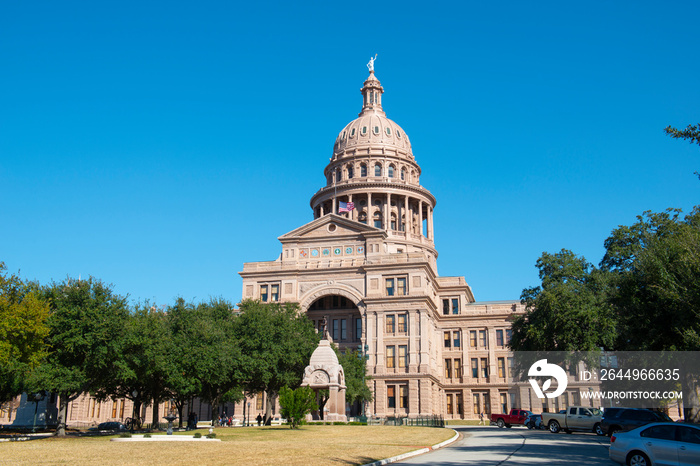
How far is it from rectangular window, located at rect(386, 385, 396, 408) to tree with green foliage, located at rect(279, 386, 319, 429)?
33794 mm

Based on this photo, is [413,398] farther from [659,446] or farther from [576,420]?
[659,446]

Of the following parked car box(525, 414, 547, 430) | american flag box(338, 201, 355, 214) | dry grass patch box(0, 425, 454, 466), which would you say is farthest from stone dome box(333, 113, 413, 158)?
dry grass patch box(0, 425, 454, 466)

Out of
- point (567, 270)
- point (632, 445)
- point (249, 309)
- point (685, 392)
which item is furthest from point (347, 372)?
point (632, 445)

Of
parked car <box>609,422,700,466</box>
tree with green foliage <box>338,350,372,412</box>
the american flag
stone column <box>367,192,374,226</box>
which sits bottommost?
parked car <box>609,422,700,466</box>

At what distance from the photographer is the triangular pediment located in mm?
79625

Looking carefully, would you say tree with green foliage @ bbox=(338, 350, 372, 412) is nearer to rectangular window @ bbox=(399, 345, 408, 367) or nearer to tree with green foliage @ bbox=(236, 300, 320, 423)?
tree with green foliage @ bbox=(236, 300, 320, 423)

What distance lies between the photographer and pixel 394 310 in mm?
74875

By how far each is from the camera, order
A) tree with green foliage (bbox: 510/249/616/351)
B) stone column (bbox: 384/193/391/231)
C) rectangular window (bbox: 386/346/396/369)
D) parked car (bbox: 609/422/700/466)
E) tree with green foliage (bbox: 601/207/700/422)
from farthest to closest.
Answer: stone column (bbox: 384/193/391/231) → rectangular window (bbox: 386/346/396/369) → tree with green foliage (bbox: 510/249/616/351) → tree with green foliage (bbox: 601/207/700/422) → parked car (bbox: 609/422/700/466)

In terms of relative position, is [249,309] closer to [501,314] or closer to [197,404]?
[197,404]

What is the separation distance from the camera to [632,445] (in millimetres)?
19562

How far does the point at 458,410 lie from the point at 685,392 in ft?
156

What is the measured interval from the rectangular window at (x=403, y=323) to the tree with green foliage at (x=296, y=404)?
34.8 metres

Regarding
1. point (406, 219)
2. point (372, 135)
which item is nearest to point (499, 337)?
point (406, 219)

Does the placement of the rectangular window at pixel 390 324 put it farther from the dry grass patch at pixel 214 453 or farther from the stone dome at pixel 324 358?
the dry grass patch at pixel 214 453
